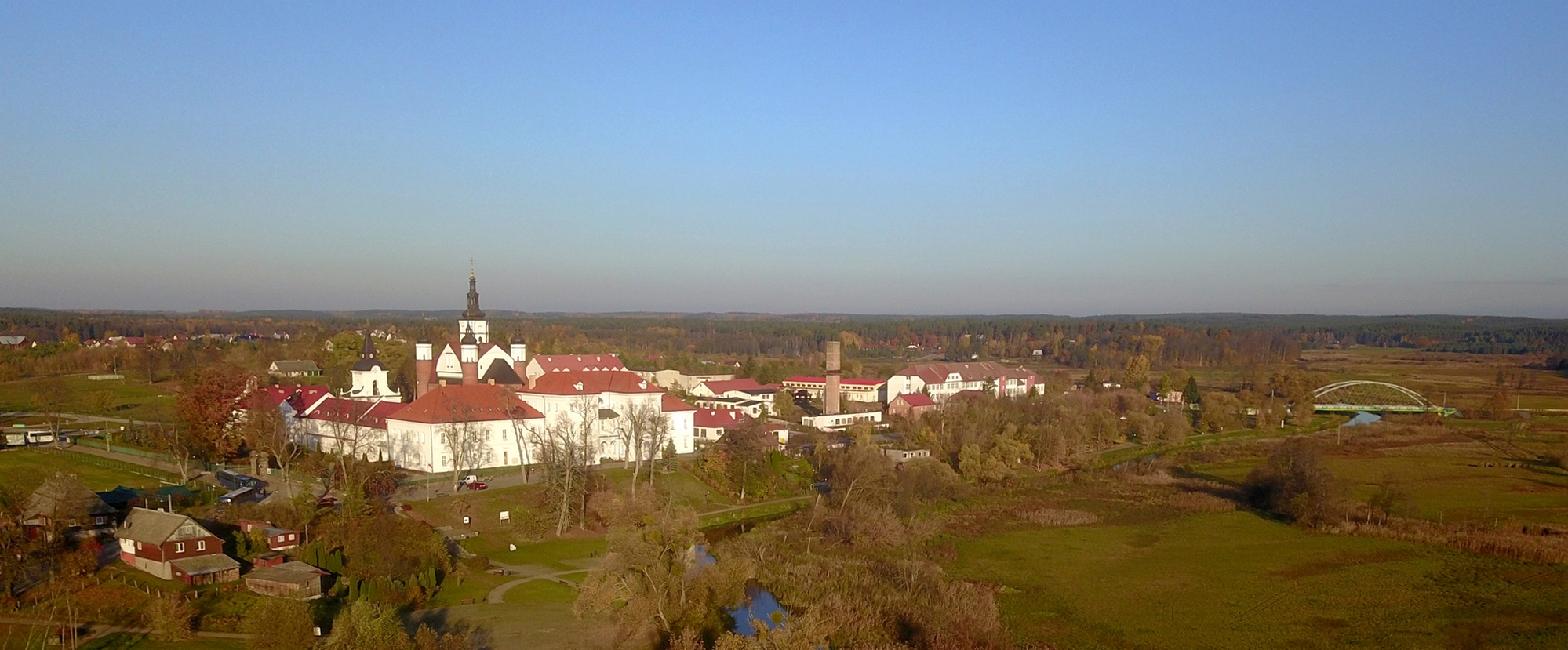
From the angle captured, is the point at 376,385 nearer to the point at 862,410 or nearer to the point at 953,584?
the point at 862,410

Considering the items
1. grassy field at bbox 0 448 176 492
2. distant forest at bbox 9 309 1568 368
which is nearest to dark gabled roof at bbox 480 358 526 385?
grassy field at bbox 0 448 176 492

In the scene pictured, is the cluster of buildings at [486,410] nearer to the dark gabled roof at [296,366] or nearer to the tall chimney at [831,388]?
the tall chimney at [831,388]

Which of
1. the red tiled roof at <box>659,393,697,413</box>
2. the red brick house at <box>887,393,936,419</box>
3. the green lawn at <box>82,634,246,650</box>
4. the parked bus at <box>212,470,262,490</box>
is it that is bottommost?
the green lawn at <box>82,634,246,650</box>

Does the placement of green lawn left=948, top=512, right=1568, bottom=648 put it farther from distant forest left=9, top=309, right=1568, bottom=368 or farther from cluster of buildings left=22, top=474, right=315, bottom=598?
distant forest left=9, top=309, right=1568, bottom=368

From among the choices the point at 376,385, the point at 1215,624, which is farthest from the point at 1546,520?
the point at 376,385

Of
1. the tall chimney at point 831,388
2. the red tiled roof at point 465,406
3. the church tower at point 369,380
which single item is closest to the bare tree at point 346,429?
the red tiled roof at point 465,406

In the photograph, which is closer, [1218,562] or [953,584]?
[953,584]
